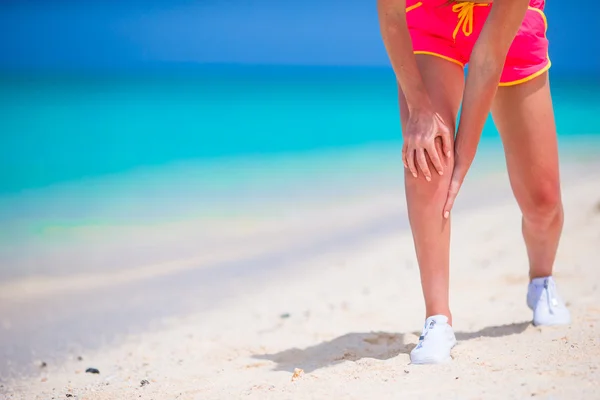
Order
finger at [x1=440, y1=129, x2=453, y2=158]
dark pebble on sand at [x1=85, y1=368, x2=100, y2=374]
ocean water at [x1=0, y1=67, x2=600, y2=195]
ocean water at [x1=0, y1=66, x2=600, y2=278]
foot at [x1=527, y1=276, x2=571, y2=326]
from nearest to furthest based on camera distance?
1. finger at [x1=440, y1=129, x2=453, y2=158]
2. foot at [x1=527, y1=276, x2=571, y2=326]
3. dark pebble on sand at [x1=85, y1=368, x2=100, y2=374]
4. ocean water at [x1=0, y1=66, x2=600, y2=278]
5. ocean water at [x1=0, y1=67, x2=600, y2=195]

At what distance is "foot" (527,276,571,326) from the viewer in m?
2.20

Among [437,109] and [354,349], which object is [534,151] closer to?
[437,109]

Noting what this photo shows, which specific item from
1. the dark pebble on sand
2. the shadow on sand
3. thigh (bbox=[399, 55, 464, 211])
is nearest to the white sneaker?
the shadow on sand

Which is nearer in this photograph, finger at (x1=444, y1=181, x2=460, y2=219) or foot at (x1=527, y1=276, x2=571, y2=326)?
finger at (x1=444, y1=181, x2=460, y2=219)

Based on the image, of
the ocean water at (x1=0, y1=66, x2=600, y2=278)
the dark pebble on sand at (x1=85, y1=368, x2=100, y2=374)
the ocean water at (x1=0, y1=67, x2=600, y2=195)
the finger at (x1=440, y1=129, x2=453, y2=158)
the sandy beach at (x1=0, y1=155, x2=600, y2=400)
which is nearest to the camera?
the sandy beach at (x1=0, y1=155, x2=600, y2=400)

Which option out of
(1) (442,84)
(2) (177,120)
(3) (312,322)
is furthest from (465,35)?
(2) (177,120)

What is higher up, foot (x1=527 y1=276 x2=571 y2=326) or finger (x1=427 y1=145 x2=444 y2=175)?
finger (x1=427 y1=145 x2=444 y2=175)

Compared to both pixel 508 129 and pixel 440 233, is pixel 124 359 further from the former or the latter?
pixel 508 129

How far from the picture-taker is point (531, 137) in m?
2.10

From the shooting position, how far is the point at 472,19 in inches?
77.0

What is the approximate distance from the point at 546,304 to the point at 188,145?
696 centimetres

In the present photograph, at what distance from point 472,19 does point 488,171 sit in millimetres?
5151

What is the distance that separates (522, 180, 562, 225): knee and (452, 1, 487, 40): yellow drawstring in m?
0.54

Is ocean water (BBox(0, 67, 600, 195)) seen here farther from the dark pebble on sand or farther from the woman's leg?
the woman's leg
